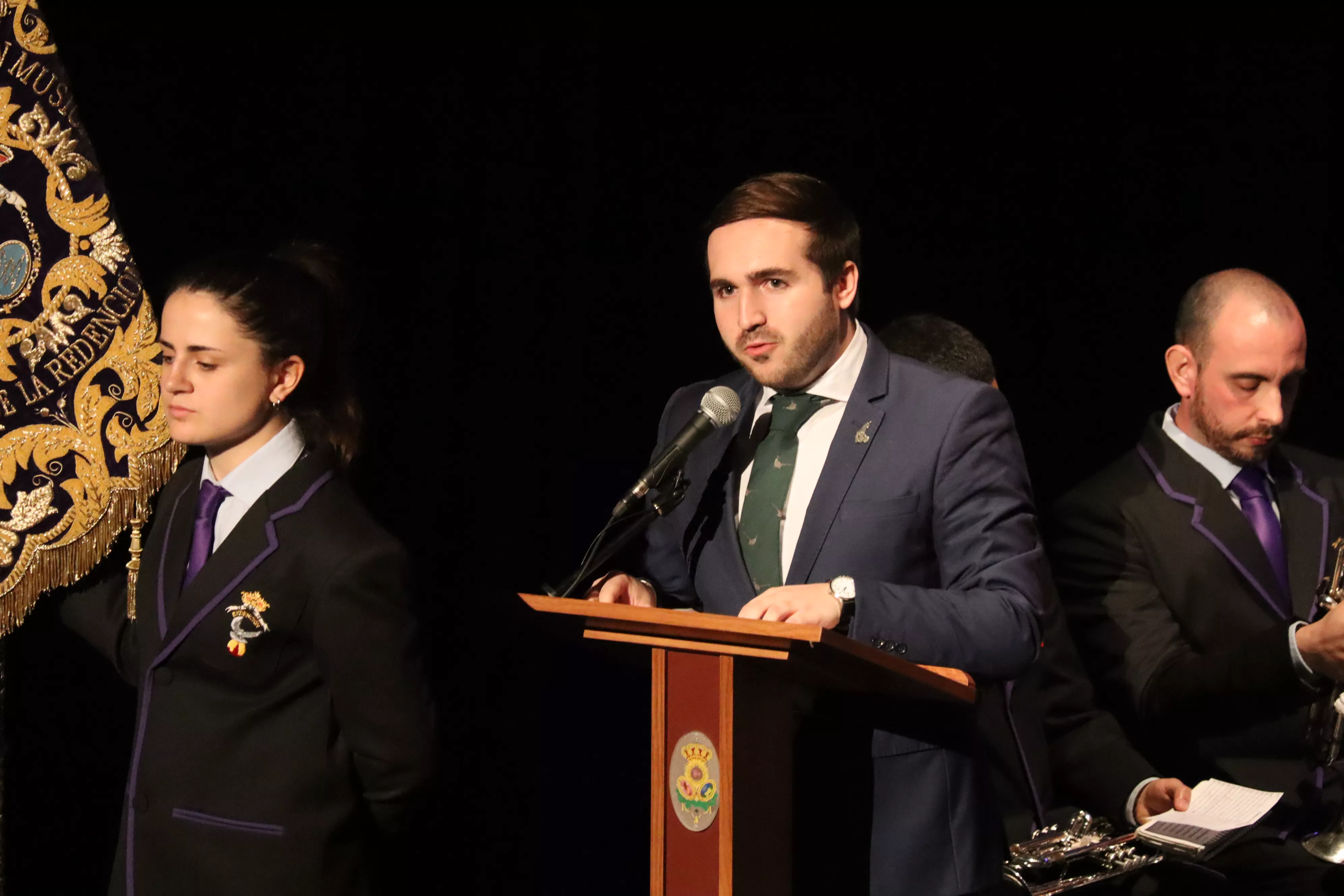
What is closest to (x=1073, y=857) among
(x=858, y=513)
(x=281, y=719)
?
(x=858, y=513)

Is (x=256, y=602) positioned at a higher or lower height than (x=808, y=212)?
lower

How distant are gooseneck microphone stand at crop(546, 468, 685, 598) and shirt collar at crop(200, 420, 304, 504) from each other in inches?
21.0

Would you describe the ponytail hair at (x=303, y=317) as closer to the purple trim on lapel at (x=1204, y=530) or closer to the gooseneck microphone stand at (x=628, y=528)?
the gooseneck microphone stand at (x=628, y=528)

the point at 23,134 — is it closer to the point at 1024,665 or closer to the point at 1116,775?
the point at 1024,665

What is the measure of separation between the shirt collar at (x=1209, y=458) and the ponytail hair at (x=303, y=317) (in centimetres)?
215

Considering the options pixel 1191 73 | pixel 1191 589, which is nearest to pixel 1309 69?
pixel 1191 73

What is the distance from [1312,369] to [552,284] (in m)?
2.10

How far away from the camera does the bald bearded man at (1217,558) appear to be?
130 inches

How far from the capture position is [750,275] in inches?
102

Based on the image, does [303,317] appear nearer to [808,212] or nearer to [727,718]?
[808,212]

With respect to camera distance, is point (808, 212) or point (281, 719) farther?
point (808, 212)

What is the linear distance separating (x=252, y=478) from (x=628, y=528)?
A: 665 millimetres

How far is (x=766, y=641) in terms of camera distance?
73.2 inches

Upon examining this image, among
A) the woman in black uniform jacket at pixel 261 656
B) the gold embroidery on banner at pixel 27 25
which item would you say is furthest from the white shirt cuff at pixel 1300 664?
the gold embroidery on banner at pixel 27 25
